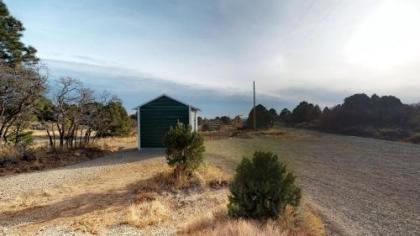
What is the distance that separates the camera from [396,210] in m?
6.79

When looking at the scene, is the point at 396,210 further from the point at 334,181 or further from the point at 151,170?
the point at 151,170

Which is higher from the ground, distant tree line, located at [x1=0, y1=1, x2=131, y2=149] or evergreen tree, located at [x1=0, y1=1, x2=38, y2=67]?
evergreen tree, located at [x1=0, y1=1, x2=38, y2=67]

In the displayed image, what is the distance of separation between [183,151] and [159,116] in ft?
30.3

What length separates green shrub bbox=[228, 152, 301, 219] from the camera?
5.34 meters

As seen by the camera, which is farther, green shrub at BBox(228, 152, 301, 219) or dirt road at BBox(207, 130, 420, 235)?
dirt road at BBox(207, 130, 420, 235)

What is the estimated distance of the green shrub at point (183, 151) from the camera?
9.34m

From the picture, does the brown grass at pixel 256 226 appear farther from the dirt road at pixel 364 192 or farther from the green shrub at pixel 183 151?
the green shrub at pixel 183 151

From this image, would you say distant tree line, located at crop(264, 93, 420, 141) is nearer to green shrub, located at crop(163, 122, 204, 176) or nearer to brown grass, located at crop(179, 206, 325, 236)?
green shrub, located at crop(163, 122, 204, 176)

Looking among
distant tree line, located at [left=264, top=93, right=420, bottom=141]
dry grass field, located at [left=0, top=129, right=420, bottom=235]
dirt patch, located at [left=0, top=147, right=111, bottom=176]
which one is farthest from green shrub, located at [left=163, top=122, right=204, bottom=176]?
distant tree line, located at [left=264, top=93, right=420, bottom=141]

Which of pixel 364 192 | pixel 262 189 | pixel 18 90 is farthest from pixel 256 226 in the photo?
pixel 18 90

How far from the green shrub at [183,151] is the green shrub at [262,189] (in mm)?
3857

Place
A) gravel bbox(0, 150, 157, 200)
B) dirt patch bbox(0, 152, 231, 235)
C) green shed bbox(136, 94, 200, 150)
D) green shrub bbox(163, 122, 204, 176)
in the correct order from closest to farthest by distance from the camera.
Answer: dirt patch bbox(0, 152, 231, 235), gravel bbox(0, 150, 157, 200), green shrub bbox(163, 122, 204, 176), green shed bbox(136, 94, 200, 150)

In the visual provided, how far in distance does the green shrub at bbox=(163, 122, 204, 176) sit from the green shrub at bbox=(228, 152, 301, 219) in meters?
3.86

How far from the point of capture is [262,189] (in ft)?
17.4
